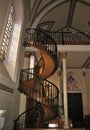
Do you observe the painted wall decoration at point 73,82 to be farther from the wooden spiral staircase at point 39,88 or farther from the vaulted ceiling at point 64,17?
the wooden spiral staircase at point 39,88

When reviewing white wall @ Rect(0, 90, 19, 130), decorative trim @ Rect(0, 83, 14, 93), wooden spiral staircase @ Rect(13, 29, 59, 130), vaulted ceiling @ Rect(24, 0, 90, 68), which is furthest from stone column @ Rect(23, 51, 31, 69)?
decorative trim @ Rect(0, 83, 14, 93)

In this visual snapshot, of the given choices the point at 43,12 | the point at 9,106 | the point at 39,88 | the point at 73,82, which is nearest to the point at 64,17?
the point at 43,12

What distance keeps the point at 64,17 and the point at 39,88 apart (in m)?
6.64

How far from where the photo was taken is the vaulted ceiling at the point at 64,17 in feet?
27.2

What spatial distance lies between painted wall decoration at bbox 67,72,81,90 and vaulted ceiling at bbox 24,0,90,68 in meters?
1.02

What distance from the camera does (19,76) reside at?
638 centimetres

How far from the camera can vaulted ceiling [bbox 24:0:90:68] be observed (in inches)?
326

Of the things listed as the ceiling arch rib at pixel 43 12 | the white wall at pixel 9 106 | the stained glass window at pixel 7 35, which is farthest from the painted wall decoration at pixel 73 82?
the stained glass window at pixel 7 35

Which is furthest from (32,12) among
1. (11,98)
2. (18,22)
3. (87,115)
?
(87,115)

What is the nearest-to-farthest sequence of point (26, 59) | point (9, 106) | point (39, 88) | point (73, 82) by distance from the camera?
point (9, 106)
point (39, 88)
point (26, 59)
point (73, 82)

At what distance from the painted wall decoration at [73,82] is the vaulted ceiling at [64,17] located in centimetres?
102

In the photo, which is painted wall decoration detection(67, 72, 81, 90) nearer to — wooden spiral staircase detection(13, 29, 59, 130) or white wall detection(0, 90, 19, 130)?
wooden spiral staircase detection(13, 29, 59, 130)

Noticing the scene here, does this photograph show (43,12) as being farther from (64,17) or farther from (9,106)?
(9,106)

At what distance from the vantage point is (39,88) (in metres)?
6.35
